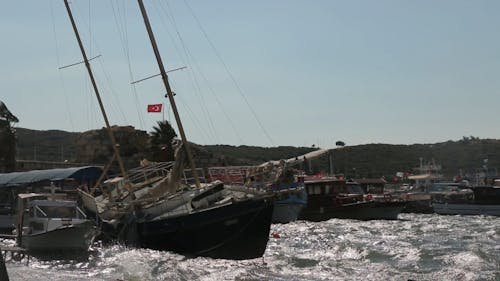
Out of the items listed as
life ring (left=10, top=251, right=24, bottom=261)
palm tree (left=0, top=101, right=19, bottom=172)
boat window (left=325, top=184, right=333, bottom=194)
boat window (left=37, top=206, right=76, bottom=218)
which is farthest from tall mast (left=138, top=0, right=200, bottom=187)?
palm tree (left=0, top=101, right=19, bottom=172)

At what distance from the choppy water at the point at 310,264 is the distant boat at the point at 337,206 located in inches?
872

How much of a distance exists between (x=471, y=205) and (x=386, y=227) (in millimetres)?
21750

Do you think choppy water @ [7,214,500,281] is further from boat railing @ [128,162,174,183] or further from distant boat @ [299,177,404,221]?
distant boat @ [299,177,404,221]

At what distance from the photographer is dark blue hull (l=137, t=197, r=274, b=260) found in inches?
1115

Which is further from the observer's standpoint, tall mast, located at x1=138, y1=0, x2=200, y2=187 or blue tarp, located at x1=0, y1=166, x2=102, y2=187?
blue tarp, located at x1=0, y1=166, x2=102, y2=187

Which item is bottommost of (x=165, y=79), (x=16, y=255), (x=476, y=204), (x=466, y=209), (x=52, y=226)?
(x=466, y=209)

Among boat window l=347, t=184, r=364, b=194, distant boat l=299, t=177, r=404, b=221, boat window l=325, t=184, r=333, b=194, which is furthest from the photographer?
boat window l=347, t=184, r=364, b=194

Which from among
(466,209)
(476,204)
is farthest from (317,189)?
(476,204)

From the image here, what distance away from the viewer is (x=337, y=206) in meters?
60.5

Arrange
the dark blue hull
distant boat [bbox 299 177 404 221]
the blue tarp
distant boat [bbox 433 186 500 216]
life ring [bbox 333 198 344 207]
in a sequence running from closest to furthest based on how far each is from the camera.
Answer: the dark blue hull → the blue tarp → distant boat [bbox 299 177 404 221] → life ring [bbox 333 198 344 207] → distant boat [bbox 433 186 500 216]

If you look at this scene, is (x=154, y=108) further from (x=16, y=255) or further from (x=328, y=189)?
(x=328, y=189)

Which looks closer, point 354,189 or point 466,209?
point 466,209

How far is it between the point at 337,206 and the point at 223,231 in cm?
3318

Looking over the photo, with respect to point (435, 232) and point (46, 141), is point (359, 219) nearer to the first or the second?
point (435, 232)
